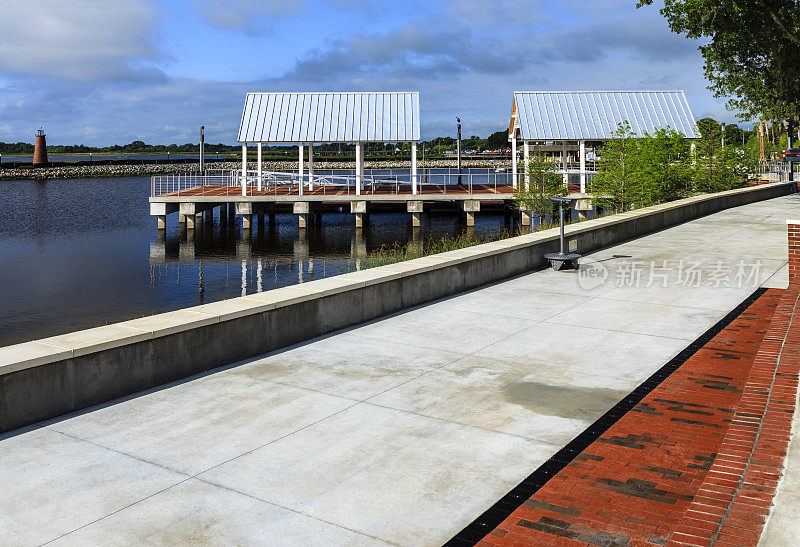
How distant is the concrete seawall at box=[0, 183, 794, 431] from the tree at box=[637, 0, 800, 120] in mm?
17400

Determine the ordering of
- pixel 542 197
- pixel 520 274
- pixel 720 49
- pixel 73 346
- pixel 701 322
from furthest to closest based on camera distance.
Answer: pixel 542 197, pixel 720 49, pixel 520 274, pixel 701 322, pixel 73 346

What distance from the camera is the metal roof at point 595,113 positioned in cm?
4672

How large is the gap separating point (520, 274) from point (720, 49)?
19.9 m

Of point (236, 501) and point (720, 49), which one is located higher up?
point (720, 49)

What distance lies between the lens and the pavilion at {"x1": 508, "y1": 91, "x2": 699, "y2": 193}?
4650 cm

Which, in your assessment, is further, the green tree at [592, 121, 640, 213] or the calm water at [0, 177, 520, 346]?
the green tree at [592, 121, 640, 213]

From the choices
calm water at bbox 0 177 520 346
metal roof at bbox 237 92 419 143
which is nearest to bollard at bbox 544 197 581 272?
calm water at bbox 0 177 520 346

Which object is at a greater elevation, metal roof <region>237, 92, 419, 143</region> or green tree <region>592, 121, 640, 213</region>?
metal roof <region>237, 92, 419, 143</region>

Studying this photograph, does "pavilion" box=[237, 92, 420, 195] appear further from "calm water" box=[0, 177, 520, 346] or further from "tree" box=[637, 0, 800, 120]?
"tree" box=[637, 0, 800, 120]

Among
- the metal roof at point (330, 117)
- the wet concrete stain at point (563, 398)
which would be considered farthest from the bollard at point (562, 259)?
the metal roof at point (330, 117)

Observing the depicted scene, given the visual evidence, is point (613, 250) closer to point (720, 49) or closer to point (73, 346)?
point (73, 346)

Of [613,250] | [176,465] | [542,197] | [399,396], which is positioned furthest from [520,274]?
[542,197]

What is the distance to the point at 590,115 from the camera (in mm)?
48250

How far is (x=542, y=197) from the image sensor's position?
37531 millimetres
